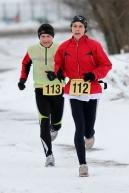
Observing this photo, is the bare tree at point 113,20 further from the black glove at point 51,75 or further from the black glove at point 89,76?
the black glove at point 89,76

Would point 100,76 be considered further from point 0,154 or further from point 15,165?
point 0,154

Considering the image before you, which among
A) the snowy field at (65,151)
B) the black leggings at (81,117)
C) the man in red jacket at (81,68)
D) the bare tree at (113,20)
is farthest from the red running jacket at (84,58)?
the bare tree at (113,20)

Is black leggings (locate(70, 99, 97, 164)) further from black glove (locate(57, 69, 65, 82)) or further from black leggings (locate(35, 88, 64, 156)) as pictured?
black leggings (locate(35, 88, 64, 156))

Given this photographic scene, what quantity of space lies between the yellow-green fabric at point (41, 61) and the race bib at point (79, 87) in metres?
0.91

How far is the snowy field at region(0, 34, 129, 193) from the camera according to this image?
7.66 m

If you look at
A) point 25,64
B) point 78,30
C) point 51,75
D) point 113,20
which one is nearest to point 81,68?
point 78,30

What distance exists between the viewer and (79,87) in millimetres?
8203

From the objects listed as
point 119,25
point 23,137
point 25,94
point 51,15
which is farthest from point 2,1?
point 23,137

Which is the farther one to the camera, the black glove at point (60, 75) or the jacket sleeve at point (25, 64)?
the jacket sleeve at point (25, 64)

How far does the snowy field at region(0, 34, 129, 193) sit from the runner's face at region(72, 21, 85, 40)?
1.50 metres

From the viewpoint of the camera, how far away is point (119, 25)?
23984 millimetres

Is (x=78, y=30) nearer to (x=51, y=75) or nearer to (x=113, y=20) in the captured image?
(x=51, y=75)

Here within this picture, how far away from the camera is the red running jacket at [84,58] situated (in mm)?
8172

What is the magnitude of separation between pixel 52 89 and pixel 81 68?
102 centimetres
